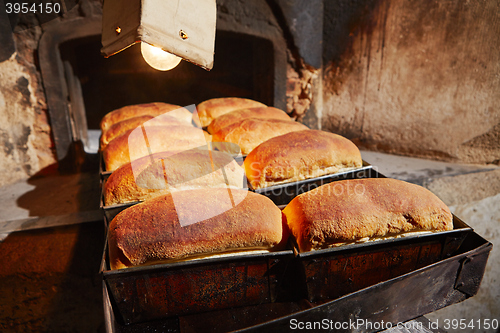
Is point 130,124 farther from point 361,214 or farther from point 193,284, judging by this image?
point 361,214

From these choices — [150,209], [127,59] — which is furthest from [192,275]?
[127,59]

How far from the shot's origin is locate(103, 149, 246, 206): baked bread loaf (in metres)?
1.49

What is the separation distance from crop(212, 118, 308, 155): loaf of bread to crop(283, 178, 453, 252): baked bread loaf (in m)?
0.72

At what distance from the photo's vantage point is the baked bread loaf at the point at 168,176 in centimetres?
149

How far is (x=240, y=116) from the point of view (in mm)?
2357

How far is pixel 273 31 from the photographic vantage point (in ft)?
9.84

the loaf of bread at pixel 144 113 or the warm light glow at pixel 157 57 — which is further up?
the warm light glow at pixel 157 57

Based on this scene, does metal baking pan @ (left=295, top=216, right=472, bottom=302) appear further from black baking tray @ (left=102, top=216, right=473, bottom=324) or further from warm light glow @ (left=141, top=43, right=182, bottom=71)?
warm light glow @ (left=141, top=43, right=182, bottom=71)

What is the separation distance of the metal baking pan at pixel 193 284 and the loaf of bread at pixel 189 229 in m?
0.09

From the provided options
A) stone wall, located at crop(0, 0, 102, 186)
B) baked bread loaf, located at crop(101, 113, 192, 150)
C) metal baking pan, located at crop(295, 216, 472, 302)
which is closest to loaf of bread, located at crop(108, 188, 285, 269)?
metal baking pan, located at crop(295, 216, 472, 302)

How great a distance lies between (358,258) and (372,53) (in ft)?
7.93

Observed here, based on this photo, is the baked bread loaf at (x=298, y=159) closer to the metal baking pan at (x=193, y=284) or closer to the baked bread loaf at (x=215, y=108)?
the metal baking pan at (x=193, y=284)

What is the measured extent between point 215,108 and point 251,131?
0.70m

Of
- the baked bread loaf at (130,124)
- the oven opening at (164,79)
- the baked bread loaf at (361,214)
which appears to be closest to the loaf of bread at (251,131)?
the baked bread loaf at (130,124)
